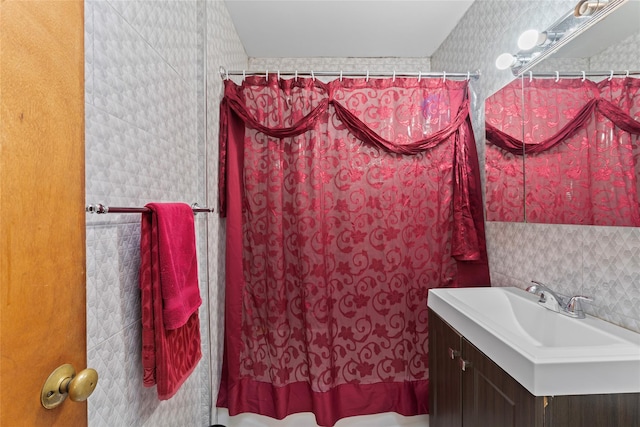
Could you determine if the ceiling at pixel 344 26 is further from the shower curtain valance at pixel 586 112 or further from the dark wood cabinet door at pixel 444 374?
the dark wood cabinet door at pixel 444 374

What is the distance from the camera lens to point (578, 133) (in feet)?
3.62

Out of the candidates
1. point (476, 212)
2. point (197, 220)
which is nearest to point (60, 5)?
point (197, 220)

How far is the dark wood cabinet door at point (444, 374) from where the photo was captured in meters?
1.22

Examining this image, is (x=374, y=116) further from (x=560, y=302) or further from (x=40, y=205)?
(x=40, y=205)

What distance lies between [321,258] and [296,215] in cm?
30

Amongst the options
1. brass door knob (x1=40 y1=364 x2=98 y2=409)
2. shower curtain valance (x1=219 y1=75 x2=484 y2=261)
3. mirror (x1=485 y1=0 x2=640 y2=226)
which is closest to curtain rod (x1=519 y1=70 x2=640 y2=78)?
mirror (x1=485 y1=0 x2=640 y2=226)

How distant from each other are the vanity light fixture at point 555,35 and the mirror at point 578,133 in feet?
0.07

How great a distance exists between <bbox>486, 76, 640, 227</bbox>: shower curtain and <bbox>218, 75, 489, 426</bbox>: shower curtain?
30 centimetres

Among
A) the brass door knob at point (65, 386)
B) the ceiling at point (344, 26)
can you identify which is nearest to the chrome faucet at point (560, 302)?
the brass door knob at point (65, 386)

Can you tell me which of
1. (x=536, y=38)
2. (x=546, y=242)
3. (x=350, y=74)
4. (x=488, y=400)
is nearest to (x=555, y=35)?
(x=536, y=38)

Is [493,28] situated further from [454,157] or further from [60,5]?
[60,5]

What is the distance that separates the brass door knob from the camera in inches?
17.3

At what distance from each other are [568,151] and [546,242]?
429 mm

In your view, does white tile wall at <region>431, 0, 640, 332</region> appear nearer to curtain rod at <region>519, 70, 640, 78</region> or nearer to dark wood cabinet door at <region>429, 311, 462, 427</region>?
curtain rod at <region>519, 70, 640, 78</region>
